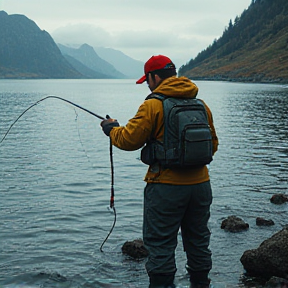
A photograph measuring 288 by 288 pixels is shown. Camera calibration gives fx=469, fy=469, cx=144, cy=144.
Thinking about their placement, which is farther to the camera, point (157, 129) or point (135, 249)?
point (135, 249)

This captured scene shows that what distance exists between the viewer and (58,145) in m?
25.7

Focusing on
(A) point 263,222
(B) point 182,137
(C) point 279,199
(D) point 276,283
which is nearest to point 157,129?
(B) point 182,137

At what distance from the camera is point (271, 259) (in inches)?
293

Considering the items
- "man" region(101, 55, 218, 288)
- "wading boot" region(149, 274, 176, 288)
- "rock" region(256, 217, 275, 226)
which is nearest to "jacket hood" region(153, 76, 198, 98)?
"man" region(101, 55, 218, 288)

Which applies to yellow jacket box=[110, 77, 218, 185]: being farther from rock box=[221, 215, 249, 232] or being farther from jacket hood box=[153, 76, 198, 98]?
rock box=[221, 215, 249, 232]

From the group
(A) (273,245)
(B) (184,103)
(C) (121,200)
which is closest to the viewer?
(B) (184,103)

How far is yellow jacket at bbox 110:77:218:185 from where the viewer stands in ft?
18.4

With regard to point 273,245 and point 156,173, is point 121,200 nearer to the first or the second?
point 273,245

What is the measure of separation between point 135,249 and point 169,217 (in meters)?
3.44

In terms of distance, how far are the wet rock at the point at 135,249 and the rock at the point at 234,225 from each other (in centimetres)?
245

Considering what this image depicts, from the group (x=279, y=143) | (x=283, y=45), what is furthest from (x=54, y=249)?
(x=283, y=45)

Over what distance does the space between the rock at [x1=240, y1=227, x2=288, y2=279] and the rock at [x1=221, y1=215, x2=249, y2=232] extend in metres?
2.59

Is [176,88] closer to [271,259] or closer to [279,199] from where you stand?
[271,259]

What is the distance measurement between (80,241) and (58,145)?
15.9 meters
